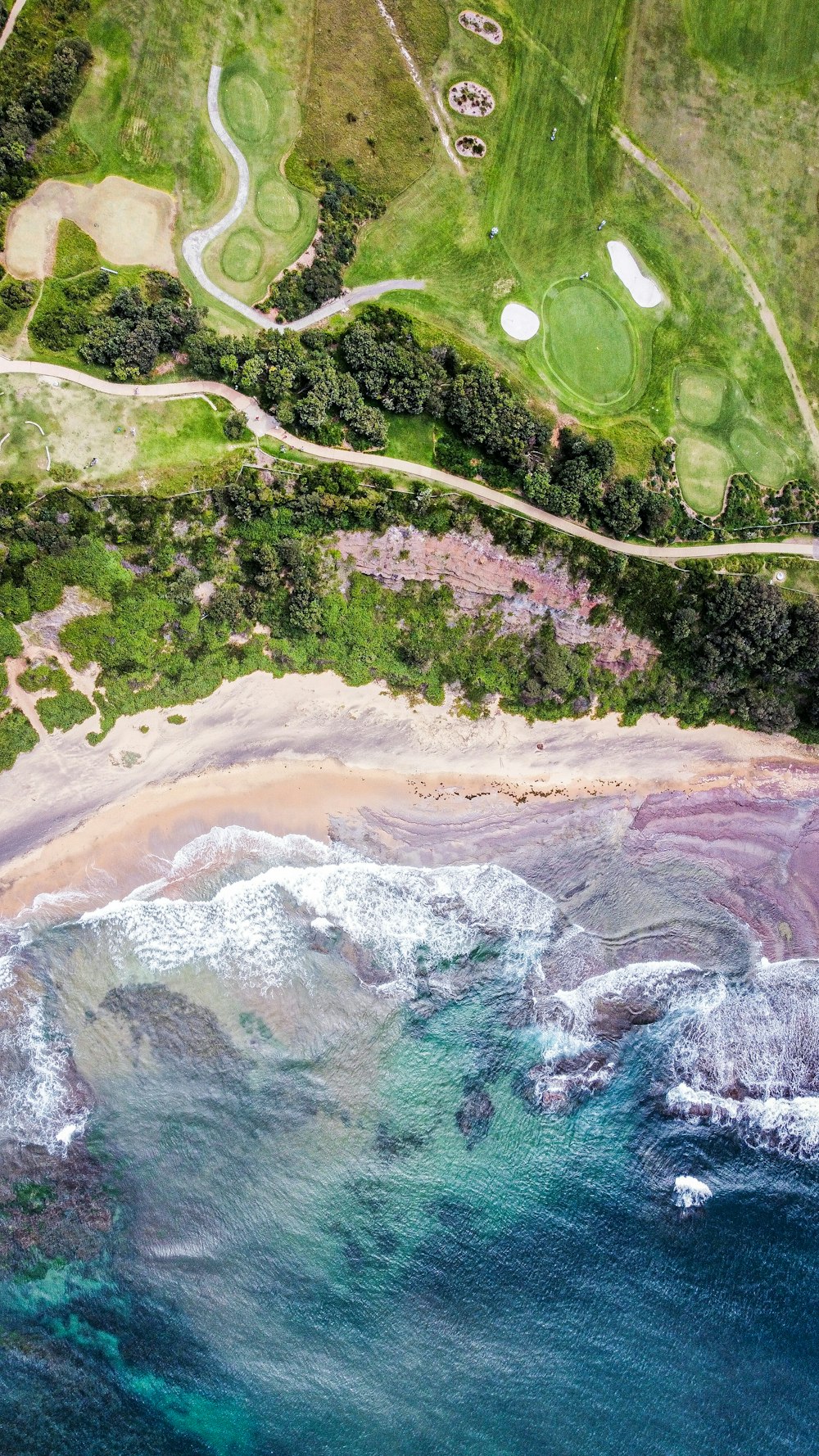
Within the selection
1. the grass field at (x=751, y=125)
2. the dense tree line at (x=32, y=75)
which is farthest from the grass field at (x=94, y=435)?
the grass field at (x=751, y=125)

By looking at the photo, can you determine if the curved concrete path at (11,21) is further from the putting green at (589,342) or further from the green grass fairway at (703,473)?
the green grass fairway at (703,473)

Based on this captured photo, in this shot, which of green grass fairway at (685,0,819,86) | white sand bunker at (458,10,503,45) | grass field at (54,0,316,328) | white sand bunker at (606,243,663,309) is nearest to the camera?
grass field at (54,0,316,328)

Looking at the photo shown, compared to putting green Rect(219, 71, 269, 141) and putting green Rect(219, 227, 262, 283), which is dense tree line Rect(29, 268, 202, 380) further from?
putting green Rect(219, 71, 269, 141)

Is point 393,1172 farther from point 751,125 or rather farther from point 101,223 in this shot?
point 751,125

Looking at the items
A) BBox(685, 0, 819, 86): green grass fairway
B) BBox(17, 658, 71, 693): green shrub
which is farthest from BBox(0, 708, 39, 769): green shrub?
BBox(685, 0, 819, 86): green grass fairway

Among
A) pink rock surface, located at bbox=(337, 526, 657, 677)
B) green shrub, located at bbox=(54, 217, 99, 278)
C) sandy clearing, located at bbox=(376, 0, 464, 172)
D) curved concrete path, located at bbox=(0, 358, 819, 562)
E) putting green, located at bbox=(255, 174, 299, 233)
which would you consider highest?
sandy clearing, located at bbox=(376, 0, 464, 172)

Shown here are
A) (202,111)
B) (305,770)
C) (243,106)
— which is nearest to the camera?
(202,111)

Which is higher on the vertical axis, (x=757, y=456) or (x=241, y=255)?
(x=241, y=255)

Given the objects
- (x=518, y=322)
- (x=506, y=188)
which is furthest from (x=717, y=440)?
(x=506, y=188)
